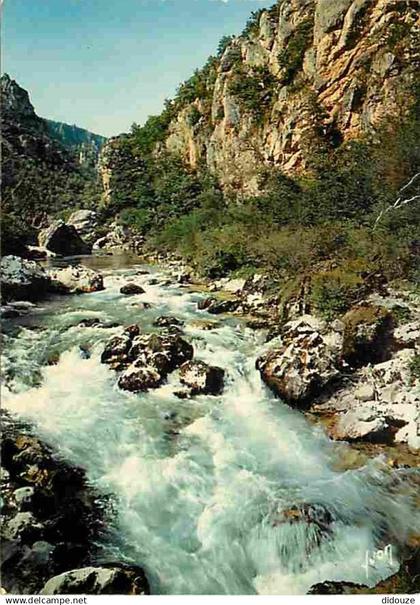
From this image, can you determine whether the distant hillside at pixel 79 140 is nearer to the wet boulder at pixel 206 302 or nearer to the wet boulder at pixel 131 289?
the wet boulder at pixel 131 289

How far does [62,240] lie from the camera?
2736 mm

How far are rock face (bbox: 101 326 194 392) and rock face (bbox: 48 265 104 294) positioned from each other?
327 mm

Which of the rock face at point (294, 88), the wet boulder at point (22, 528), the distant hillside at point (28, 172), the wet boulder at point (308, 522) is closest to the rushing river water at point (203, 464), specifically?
the wet boulder at point (308, 522)

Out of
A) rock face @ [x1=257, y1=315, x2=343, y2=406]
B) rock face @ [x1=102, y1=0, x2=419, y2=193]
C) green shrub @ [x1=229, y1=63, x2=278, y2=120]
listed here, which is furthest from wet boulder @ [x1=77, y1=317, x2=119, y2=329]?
green shrub @ [x1=229, y1=63, x2=278, y2=120]

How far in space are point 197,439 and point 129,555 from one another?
0.49m

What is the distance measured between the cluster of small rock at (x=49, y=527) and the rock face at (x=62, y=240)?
0.82 m

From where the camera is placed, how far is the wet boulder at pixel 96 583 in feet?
6.13

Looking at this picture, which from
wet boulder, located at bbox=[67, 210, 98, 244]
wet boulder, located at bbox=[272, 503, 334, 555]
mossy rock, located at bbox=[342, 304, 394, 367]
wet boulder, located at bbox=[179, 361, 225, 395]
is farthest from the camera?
wet boulder, located at bbox=[67, 210, 98, 244]

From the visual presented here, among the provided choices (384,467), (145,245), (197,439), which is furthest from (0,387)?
(384,467)

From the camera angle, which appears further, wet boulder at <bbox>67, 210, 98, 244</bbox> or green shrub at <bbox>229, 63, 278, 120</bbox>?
green shrub at <bbox>229, 63, 278, 120</bbox>

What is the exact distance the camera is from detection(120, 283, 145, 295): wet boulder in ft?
9.06

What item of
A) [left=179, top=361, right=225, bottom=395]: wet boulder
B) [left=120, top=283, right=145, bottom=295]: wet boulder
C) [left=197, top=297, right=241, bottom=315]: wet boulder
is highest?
[left=120, top=283, right=145, bottom=295]: wet boulder

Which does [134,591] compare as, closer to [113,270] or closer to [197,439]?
[197,439]

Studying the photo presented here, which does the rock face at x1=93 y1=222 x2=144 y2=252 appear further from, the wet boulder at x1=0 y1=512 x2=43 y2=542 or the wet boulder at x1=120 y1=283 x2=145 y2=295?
the wet boulder at x1=0 y1=512 x2=43 y2=542
